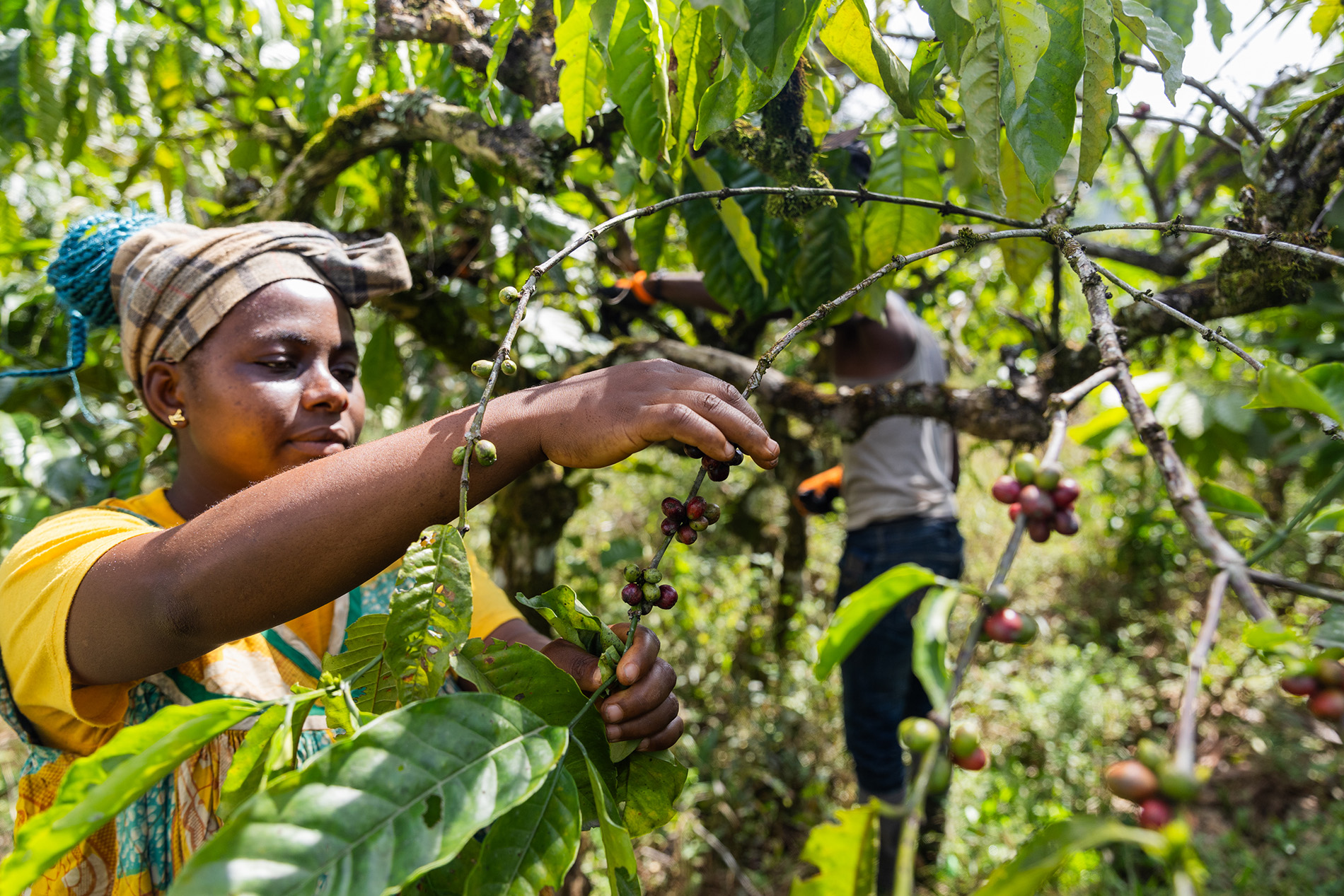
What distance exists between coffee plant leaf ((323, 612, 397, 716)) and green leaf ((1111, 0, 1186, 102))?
1096 millimetres

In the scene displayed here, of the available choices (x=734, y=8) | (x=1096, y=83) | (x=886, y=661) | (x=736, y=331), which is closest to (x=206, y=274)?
(x=734, y=8)

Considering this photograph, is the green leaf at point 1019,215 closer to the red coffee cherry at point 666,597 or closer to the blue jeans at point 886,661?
the red coffee cherry at point 666,597

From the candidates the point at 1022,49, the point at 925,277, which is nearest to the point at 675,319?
the point at 925,277

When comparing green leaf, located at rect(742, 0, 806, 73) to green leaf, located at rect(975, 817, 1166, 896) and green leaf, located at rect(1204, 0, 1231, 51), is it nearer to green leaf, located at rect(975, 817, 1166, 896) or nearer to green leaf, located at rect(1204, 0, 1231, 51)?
green leaf, located at rect(975, 817, 1166, 896)

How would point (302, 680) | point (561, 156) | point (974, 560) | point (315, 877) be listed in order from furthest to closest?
point (974, 560)
point (561, 156)
point (302, 680)
point (315, 877)

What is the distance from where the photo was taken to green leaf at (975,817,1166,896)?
376 millimetres

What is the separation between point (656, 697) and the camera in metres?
0.81

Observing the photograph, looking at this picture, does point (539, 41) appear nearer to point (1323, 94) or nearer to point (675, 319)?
point (1323, 94)

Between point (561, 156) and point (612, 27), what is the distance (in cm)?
91

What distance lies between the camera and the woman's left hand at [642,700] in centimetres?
79

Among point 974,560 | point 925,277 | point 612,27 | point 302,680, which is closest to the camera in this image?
point 612,27

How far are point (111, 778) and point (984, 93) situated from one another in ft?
3.45

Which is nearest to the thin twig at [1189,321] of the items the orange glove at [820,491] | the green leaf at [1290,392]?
the green leaf at [1290,392]

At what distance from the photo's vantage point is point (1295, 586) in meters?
0.47
